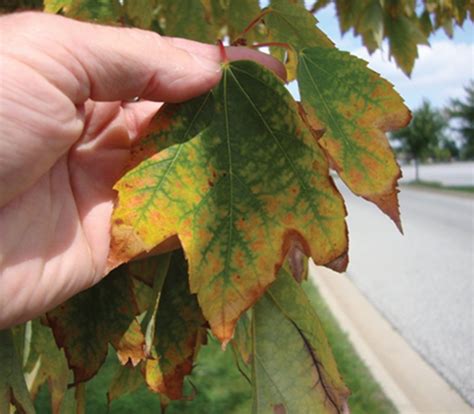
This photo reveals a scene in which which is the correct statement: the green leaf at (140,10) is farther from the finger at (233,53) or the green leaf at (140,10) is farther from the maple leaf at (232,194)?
the maple leaf at (232,194)

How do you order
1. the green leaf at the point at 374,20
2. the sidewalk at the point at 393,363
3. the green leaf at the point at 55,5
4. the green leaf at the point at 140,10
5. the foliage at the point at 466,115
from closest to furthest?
the green leaf at the point at 55,5
the green leaf at the point at 140,10
the green leaf at the point at 374,20
the sidewalk at the point at 393,363
the foliage at the point at 466,115

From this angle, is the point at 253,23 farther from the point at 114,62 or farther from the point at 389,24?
the point at 389,24

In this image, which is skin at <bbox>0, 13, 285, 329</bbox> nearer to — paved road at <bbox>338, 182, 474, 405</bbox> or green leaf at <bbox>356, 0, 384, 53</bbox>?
green leaf at <bbox>356, 0, 384, 53</bbox>

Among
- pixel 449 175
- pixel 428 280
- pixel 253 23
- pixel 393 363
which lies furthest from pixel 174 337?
pixel 449 175

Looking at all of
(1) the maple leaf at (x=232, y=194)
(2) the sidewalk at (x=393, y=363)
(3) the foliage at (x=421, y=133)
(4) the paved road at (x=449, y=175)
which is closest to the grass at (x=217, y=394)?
(2) the sidewalk at (x=393, y=363)

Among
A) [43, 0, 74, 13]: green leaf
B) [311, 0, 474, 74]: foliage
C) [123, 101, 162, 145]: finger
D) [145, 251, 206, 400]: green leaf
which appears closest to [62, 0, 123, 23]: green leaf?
[43, 0, 74, 13]: green leaf

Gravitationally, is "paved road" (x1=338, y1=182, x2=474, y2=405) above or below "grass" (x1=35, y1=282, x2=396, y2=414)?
below

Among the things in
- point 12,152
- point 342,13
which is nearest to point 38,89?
point 12,152
